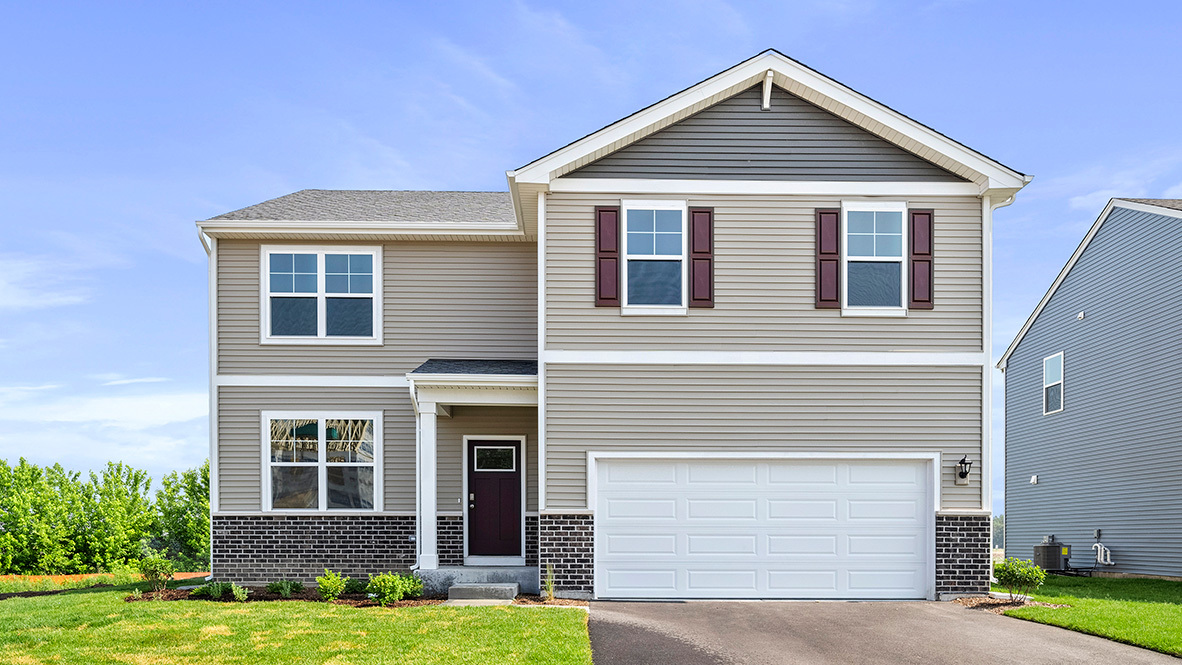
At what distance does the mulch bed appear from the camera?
467 inches

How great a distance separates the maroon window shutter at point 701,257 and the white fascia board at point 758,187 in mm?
359

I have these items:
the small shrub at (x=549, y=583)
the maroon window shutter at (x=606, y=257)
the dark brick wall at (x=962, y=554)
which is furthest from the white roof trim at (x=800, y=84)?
the small shrub at (x=549, y=583)

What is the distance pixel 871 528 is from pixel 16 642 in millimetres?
10590

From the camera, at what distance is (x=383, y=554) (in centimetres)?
1437

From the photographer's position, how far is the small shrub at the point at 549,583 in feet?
40.3

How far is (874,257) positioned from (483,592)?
7195mm

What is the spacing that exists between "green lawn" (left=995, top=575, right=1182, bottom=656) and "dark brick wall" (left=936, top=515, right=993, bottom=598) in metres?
0.92

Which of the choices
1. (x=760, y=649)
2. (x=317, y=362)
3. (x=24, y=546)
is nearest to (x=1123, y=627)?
(x=760, y=649)

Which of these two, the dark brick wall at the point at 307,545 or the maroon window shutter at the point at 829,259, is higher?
the maroon window shutter at the point at 829,259

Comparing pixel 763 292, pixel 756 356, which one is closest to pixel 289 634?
pixel 756 356

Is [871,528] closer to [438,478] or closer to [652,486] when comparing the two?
[652,486]

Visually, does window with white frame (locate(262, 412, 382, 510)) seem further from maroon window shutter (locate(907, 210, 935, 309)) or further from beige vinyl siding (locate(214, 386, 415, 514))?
maroon window shutter (locate(907, 210, 935, 309))

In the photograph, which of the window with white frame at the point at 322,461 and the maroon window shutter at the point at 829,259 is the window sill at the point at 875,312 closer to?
the maroon window shutter at the point at 829,259

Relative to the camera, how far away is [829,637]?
1006 centimetres
